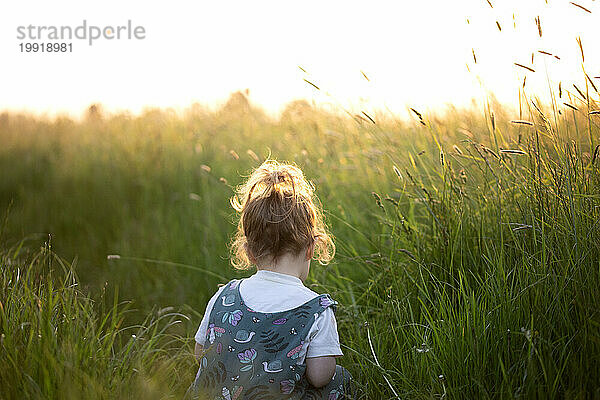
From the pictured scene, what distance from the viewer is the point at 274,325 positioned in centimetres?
222

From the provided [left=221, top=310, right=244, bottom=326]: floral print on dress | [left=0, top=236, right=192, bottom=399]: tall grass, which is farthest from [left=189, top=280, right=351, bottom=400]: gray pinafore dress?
[left=0, top=236, right=192, bottom=399]: tall grass

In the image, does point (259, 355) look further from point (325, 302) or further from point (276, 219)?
point (276, 219)

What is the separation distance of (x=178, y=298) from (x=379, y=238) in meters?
1.34

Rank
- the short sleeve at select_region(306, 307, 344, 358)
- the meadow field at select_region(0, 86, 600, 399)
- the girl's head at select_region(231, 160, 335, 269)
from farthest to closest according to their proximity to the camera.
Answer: the girl's head at select_region(231, 160, 335, 269), the short sleeve at select_region(306, 307, 344, 358), the meadow field at select_region(0, 86, 600, 399)

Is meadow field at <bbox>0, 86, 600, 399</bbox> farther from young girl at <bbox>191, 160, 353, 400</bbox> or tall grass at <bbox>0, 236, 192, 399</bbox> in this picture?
young girl at <bbox>191, 160, 353, 400</bbox>

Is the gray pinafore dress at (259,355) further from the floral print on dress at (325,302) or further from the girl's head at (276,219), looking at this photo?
the girl's head at (276,219)

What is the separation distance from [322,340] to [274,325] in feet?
0.55

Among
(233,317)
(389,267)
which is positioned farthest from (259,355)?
(389,267)

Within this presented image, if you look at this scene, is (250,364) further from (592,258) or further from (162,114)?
(162,114)

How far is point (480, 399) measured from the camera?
2105 mm

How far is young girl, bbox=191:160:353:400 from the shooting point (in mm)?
2203

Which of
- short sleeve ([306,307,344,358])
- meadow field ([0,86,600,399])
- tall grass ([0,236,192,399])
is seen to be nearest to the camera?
tall grass ([0,236,192,399])

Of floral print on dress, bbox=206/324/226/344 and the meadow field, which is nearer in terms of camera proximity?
the meadow field

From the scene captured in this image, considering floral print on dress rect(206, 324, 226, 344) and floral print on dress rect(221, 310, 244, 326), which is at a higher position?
floral print on dress rect(221, 310, 244, 326)
